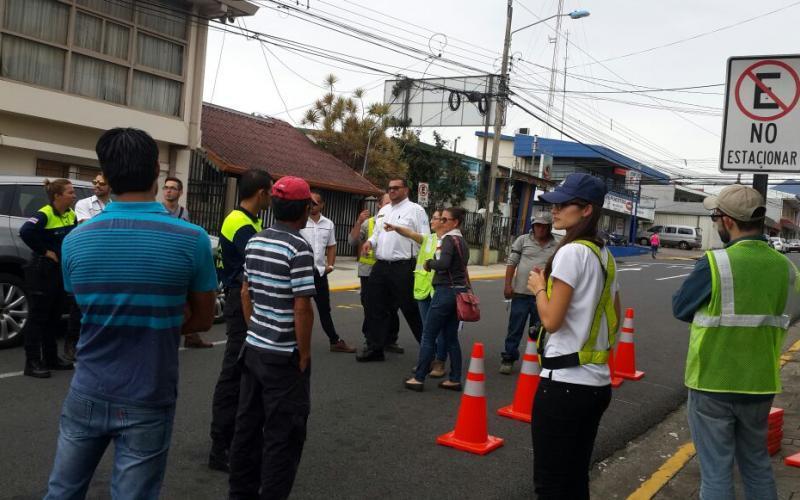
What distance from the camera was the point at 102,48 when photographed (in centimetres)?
1548

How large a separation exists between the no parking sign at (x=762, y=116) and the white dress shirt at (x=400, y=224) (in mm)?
3241

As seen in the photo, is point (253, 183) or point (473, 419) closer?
point (253, 183)

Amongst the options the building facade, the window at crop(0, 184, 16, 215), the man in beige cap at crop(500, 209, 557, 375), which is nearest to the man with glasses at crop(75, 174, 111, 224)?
the window at crop(0, 184, 16, 215)

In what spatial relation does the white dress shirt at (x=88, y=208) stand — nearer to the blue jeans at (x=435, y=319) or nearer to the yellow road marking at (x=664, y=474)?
the blue jeans at (x=435, y=319)

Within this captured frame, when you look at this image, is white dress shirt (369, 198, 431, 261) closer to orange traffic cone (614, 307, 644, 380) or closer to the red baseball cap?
orange traffic cone (614, 307, 644, 380)

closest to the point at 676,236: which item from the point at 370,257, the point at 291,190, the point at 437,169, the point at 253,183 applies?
the point at 437,169

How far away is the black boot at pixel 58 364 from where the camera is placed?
6.78m

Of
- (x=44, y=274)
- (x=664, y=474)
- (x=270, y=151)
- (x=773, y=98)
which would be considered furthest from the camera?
(x=270, y=151)

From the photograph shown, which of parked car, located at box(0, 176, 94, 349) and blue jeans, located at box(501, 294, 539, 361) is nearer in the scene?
parked car, located at box(0, 176, 94, 349)

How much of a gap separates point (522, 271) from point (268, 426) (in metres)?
4.67

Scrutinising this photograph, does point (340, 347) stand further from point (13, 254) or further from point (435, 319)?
point (13, 254)

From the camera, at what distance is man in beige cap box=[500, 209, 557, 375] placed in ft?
25.4

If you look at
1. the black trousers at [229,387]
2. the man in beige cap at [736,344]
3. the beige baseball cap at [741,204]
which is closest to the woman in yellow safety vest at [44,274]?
the black trousers at [229,387]

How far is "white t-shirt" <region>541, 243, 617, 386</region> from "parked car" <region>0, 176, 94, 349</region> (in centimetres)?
631
